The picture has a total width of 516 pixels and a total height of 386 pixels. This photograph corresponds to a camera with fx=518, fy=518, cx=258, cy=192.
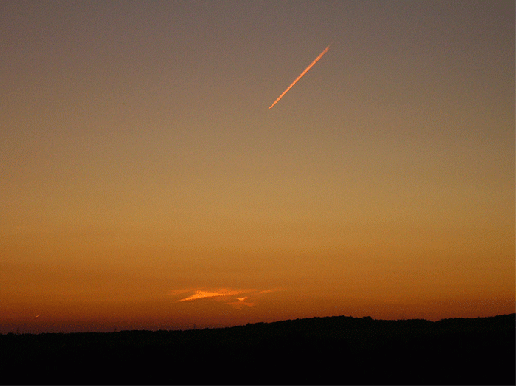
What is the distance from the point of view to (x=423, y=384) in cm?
1744

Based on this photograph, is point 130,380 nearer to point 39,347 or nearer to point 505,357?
point 39,347

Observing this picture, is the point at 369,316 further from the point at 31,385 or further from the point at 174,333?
the point at 31,385

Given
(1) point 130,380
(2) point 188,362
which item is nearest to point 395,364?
(2) point 188,362

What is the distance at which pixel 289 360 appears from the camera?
20.9 metres

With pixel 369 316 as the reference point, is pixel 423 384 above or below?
below

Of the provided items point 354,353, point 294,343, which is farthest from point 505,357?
point 294,343

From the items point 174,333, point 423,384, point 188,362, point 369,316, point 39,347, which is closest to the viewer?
point 423,384

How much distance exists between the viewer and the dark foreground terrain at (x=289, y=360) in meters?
18.6

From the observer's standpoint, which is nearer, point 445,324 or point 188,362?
point 188,362

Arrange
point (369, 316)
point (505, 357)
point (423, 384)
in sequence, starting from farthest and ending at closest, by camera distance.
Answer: point (369, 316) < point (505, 357) < point (423, 384)

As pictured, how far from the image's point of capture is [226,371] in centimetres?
2041

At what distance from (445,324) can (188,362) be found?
1603 centimetres

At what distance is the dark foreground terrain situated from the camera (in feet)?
61.1

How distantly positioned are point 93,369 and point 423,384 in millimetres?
13371
